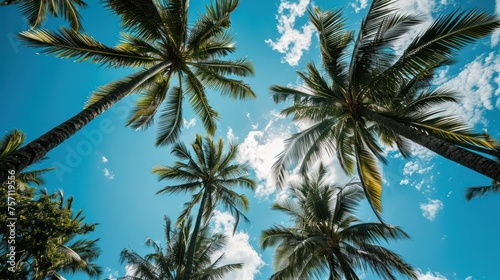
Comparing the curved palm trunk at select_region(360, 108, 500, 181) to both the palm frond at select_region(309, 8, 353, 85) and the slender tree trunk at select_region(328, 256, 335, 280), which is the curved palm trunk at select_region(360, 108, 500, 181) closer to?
the palm frond at select_region(309, 8, 353, 85)

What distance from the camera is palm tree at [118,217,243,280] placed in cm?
1207

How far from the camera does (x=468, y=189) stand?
18.0m

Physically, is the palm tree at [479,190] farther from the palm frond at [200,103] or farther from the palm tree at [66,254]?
the palm tree at [66,254]

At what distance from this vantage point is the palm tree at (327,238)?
9750 millimetres

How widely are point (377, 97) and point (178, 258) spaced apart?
36.9 ft

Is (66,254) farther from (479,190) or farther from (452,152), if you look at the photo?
(479,190)

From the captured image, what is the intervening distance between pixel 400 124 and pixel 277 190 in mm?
4393

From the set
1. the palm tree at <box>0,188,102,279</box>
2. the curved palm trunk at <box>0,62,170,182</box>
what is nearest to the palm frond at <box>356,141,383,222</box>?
the curved palm trunk at <box>0,62,170,182</box>

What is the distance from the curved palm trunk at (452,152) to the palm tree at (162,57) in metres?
5.88

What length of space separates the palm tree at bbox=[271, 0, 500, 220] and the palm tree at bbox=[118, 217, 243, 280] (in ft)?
21.8

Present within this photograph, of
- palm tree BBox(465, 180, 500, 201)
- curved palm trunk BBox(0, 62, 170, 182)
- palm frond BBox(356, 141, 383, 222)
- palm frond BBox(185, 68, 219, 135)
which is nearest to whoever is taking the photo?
curved palm trunk BBox(0, 62, 170, 182)

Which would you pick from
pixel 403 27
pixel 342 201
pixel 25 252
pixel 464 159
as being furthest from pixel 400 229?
pixel 25 252

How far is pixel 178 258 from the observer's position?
12883 mm

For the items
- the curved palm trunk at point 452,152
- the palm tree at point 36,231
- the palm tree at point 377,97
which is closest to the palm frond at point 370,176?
the palm tree at point 377,97
